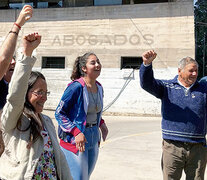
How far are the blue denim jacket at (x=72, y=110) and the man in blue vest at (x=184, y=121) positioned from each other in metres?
0.70

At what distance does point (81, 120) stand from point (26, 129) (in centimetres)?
111

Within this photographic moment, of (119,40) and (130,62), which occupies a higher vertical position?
(119,40)

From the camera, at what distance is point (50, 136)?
1.93 metres

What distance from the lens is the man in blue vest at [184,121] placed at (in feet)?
9.68

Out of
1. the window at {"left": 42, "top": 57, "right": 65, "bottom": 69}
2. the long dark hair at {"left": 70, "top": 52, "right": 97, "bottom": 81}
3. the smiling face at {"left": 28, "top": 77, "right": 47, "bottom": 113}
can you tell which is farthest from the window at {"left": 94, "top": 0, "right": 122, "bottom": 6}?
the smiling face at {"left": 28, "top": 77, "right": 47, "bottom": 113}

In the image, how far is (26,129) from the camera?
176cm

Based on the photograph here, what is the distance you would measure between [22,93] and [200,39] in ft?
112

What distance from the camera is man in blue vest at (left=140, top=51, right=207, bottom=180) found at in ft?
9.68

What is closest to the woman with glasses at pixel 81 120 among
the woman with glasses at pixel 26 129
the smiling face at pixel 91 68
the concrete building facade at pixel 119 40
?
the smiling face at pixel 91 68

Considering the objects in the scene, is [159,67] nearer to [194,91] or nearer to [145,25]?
[145,25]

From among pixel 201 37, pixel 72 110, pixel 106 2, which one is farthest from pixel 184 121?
pixel 201 37

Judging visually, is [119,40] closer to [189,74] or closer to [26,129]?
[189,74]

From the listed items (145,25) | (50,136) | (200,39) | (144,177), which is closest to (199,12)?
(200,39)

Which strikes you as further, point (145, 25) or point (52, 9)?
point (52, 9)
